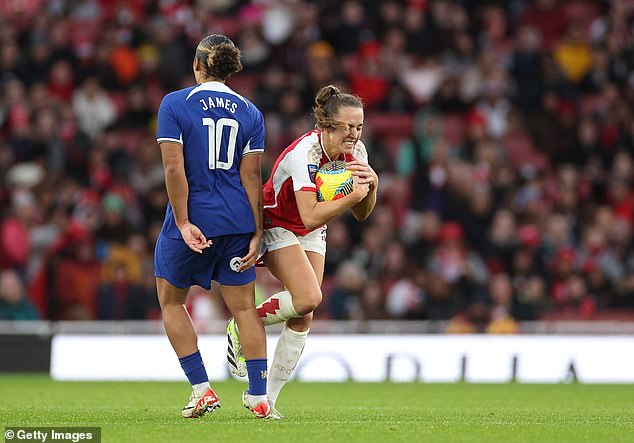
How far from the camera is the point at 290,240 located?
736cm

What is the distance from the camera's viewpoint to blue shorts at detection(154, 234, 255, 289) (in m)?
7.01

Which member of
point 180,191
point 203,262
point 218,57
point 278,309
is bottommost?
point 278,309

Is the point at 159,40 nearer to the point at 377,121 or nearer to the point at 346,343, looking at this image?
the point at 377,121

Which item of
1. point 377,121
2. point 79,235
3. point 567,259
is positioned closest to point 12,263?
Answer: point 79,235

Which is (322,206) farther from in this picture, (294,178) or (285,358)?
(285,358)

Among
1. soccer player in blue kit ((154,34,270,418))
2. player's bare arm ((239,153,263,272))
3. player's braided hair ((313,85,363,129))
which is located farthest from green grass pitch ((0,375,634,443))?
player's braided hair ((313,85,363,129))

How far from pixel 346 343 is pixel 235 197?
607cm

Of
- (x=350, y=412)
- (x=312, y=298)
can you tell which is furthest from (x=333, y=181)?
(x=350, y=412)

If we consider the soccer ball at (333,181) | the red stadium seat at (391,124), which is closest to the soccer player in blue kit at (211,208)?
the soccer ball at (333,181)

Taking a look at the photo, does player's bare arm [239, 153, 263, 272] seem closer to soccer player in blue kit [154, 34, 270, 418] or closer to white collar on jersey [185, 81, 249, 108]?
soccer player in blue kit [154, 34, 270, 418]

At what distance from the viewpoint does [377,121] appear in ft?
54.7

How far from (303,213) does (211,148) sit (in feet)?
2.08

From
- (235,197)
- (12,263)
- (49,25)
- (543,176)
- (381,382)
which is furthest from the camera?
(49,25)

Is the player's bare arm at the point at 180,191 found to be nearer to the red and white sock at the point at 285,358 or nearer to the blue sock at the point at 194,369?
the blue sock at the point at 194,369
